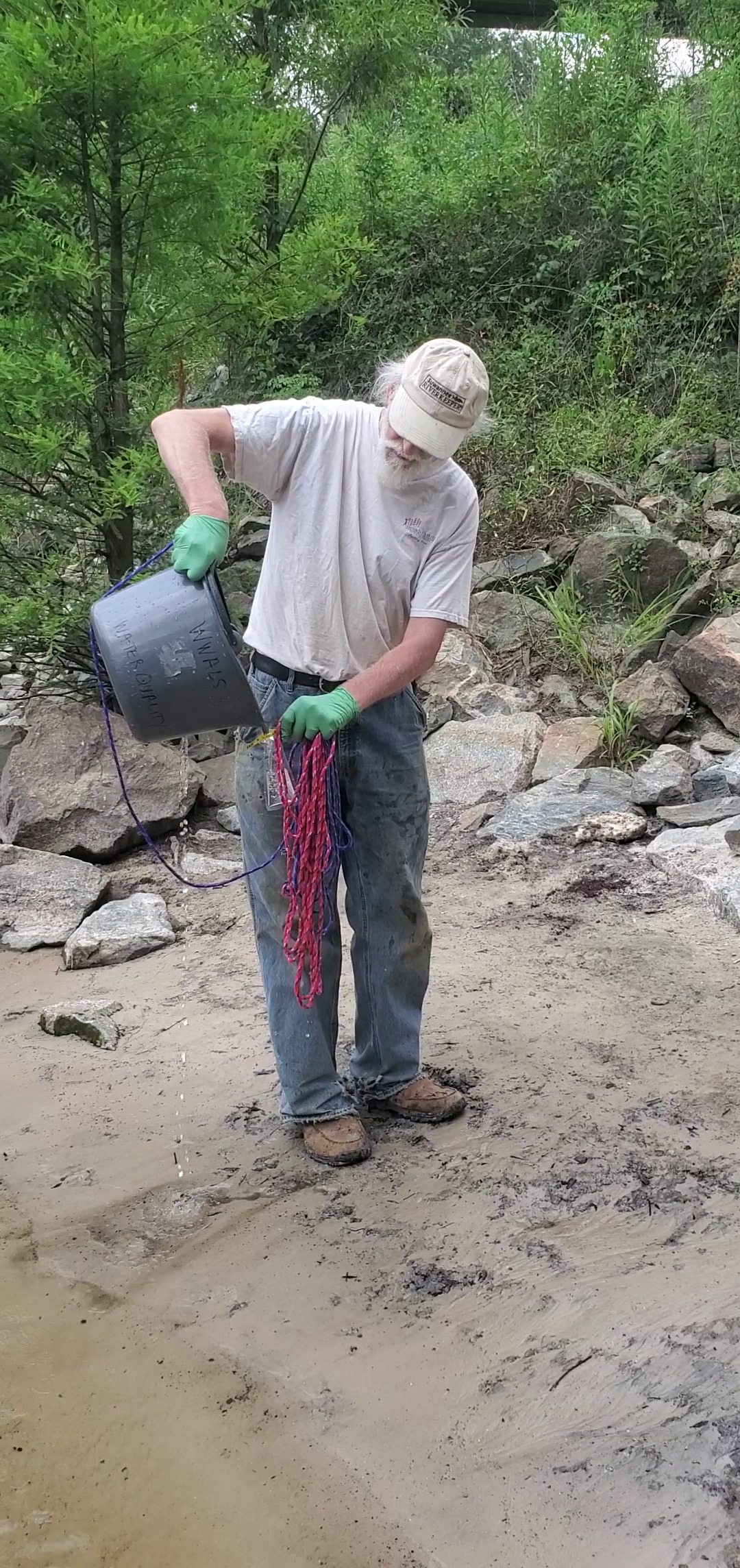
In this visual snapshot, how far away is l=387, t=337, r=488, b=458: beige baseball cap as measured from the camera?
205cm

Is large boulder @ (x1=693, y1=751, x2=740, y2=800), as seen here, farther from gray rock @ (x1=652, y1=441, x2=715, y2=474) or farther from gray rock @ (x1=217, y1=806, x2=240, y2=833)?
gray rock @ (x1=652, y1=441, x2=715, y2=474)

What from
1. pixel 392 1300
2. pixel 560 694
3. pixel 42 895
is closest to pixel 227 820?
pixel 42 895

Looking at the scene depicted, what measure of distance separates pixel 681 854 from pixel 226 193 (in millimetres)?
3321

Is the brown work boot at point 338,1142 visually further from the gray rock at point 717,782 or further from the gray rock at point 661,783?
the gray rock at point 717,782

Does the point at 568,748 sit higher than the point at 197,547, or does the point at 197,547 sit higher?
the point at 197,547

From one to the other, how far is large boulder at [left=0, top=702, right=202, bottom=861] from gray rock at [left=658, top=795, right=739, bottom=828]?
1.89m

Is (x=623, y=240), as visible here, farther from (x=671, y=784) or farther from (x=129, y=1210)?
(x=129, y=1210)

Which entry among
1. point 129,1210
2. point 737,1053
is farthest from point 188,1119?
point 737,1053

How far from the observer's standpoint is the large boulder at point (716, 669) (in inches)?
195

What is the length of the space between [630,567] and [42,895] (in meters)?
3.54

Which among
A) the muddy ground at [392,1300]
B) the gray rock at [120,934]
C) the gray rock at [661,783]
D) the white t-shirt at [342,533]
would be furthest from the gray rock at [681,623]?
the white t-shirt at [342,533]

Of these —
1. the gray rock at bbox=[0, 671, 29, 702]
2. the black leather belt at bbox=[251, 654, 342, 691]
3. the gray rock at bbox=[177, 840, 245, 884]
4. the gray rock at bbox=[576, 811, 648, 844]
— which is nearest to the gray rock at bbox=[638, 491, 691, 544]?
the gray rock at bbox=[576, 811, 648, 844]

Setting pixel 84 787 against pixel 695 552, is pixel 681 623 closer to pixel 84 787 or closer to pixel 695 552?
pixel 695 552

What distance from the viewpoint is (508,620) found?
6.03 m
